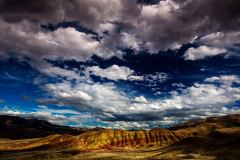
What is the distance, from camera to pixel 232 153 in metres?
150

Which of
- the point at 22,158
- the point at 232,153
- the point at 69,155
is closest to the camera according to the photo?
the point at 232,153

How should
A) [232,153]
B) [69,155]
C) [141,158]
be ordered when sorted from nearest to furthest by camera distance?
[232,153] < [141,158] < [69,155]

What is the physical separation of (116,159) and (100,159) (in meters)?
9.43

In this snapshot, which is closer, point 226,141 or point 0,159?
point 0,159

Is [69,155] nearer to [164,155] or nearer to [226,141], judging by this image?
[164,155]

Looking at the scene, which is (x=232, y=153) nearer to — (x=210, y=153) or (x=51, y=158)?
(x=210, y=153)

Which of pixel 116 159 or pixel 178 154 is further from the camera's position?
pixel 178 154

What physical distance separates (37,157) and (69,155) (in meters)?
22.6

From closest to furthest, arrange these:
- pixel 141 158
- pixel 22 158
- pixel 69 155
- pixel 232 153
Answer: pixel 232 153 → pixel 141 158 → pixel 22 158 → pixel 69 155

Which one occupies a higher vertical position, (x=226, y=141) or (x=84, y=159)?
(x=226, y=141)

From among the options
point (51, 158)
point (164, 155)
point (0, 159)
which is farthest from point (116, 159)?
point (0, 159)

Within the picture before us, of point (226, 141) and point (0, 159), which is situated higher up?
point (226, 141)

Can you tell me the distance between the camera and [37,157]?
178 meters

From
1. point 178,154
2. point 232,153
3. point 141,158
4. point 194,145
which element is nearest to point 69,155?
point 141,158
